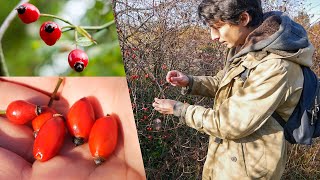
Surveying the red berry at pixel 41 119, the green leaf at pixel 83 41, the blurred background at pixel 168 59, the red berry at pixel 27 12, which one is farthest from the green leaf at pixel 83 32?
the blurred background at pixel 168 59

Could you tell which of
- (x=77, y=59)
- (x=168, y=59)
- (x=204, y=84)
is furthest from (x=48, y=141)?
(x=168, y=59)

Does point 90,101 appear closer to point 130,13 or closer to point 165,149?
point 130,13

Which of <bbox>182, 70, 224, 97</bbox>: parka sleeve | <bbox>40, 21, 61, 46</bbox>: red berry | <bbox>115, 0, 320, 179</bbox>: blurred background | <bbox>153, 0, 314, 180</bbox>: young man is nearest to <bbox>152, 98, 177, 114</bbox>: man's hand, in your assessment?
<bbox>153, 0, 314, 180</bbox>: young man

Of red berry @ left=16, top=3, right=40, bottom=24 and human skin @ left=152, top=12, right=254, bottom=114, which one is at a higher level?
red berry @ left=16, top=3, right=40, bottom=24

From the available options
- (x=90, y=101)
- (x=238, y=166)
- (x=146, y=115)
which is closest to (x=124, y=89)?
(x=90, y=101)

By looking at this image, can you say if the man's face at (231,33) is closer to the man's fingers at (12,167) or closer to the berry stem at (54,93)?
the berry stem at (54,93)

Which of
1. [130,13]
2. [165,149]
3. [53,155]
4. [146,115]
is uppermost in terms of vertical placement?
[130,13]

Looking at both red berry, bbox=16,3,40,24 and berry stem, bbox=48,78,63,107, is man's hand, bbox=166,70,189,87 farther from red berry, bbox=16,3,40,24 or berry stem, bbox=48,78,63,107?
red berry, bbox=16,3,40,24
